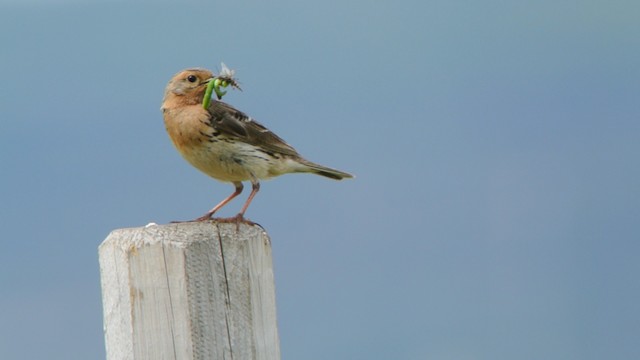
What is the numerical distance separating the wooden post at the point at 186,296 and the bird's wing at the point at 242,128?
337 centimetres

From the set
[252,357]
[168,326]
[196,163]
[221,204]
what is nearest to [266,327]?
[252,357]

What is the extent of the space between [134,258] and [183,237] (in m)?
0.22

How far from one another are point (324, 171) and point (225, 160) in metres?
1.12

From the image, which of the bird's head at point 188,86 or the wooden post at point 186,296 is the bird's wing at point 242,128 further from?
the wooden post at point 186,296

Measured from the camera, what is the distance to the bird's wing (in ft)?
24.2

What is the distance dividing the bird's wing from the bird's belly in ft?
0.34

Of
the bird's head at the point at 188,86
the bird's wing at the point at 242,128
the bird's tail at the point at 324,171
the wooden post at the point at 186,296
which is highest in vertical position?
the bird's head at the point at 188,86

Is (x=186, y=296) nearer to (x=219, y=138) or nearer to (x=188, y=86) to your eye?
(x=219, y=138)

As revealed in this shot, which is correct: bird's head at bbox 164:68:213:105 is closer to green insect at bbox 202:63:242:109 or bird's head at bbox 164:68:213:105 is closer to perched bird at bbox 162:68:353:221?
perched bird at bbox 162:68:353:221

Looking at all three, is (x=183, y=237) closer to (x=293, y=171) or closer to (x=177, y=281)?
(x=177, y=281)

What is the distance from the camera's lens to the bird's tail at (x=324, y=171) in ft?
25.9

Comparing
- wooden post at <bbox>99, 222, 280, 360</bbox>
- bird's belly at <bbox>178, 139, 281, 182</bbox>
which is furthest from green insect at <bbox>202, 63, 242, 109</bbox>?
wooden post at <bbox>99, 222, 280, 360</bbox>

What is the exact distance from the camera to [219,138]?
24.0 feet

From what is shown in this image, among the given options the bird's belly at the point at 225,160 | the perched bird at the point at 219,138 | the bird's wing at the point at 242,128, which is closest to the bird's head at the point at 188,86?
the perched bird at the point at 219,138
